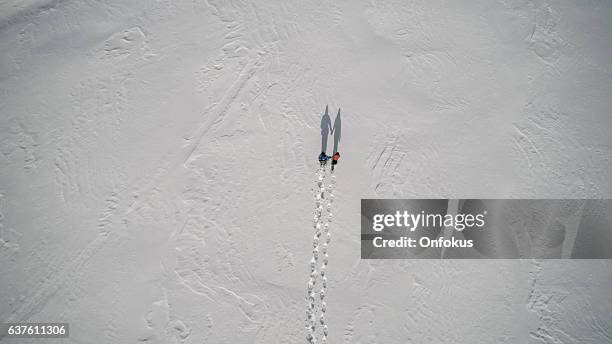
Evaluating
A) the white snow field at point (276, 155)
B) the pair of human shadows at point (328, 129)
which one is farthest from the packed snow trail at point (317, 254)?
the pair of human shadows at point (328, 129)

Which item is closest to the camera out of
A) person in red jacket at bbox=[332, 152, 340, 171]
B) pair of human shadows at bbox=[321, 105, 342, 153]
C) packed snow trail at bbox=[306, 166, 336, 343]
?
packed snow trail at bbox=[306, 166, 336, 343]

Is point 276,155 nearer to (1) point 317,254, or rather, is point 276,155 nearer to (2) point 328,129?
(2) point 328,129

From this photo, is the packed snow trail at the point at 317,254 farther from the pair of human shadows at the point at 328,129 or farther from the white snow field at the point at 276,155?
the pair of human shadows at the point at 328,129

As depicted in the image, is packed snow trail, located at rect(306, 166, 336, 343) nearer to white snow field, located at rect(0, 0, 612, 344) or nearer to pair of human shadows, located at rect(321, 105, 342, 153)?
white snow field, located at rect(0, 0, 612, 344)

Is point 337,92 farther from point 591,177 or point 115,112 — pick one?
point 591,177

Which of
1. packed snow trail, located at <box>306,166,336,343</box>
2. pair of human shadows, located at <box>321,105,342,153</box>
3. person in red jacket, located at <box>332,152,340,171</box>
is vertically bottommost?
packed snow trail, located at <box>306,166,336,343</box>

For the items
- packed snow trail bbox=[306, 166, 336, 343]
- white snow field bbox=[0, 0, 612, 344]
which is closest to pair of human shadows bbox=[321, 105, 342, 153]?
white snow field bbox=[0, 0, 612, 344]
